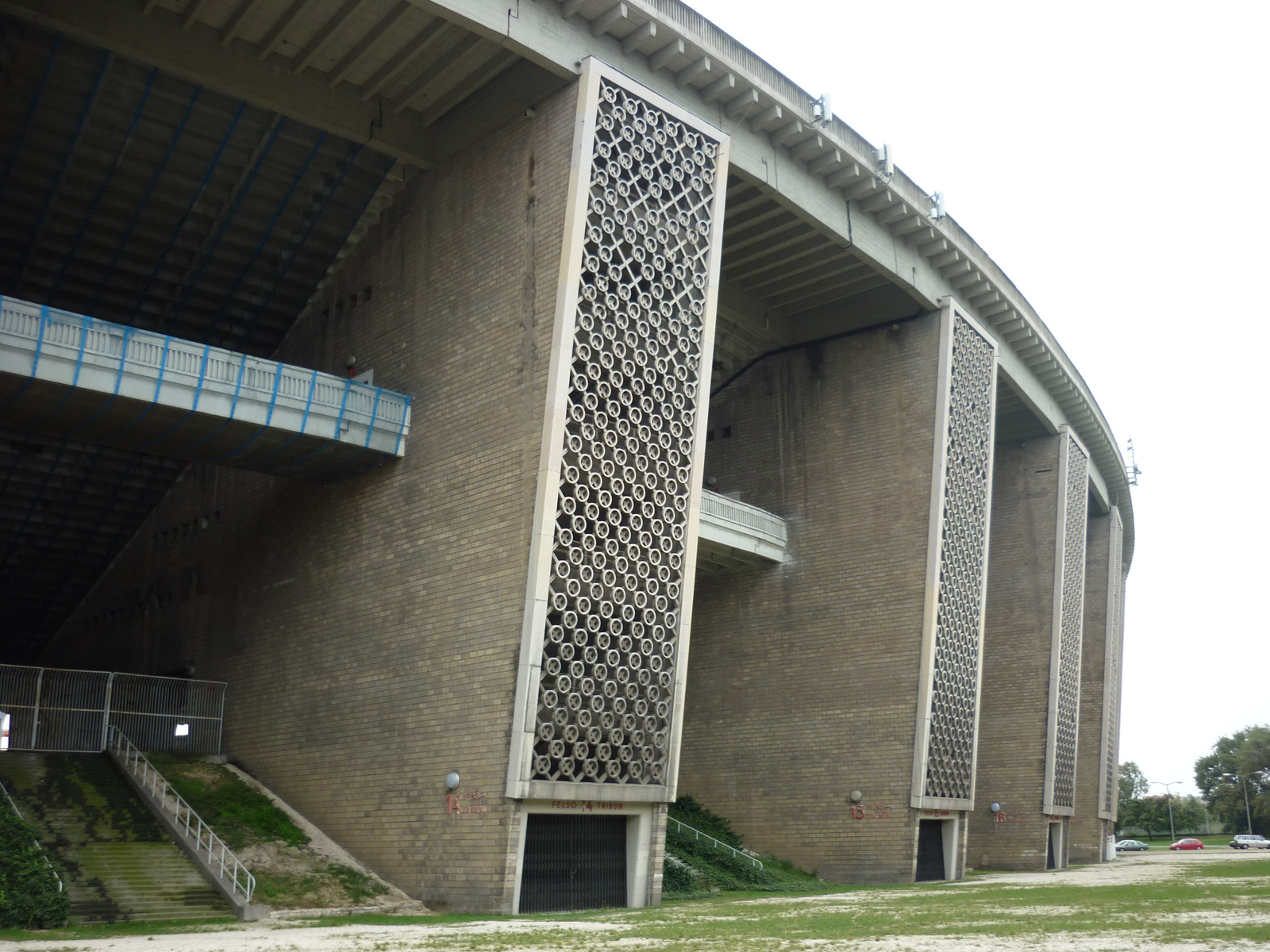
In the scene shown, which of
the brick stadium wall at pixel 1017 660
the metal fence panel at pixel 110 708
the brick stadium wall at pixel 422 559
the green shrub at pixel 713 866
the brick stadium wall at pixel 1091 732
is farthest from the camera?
the brick stadium wall at pixel 1091 732

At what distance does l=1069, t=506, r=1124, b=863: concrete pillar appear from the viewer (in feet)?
143

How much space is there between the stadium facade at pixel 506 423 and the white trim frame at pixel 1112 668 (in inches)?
639

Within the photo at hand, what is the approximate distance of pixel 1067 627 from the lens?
38594 millimetres

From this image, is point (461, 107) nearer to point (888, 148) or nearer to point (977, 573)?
point (888, 148)

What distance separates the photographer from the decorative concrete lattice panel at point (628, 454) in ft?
61.2

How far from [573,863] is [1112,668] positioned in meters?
34.3

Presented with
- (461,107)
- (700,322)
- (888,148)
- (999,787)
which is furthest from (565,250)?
(999,787)

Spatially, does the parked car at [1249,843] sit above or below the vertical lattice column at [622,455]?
below

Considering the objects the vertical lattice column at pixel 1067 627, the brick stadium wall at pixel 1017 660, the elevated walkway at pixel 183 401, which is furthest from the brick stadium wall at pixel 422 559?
the vertical lattice column at pixel 1067 627

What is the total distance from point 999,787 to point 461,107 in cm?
2542

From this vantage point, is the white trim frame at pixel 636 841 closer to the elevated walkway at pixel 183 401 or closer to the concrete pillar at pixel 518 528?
the concrete pillar at pixel 518 528

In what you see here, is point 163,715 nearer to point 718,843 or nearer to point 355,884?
point 355,884

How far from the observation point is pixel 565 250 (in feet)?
62.1

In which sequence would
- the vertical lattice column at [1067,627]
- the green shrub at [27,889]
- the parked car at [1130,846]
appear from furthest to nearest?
the parked car at [1130,846]
the vertical lattice column at [1067,627]
the green shrub at [27,889]
